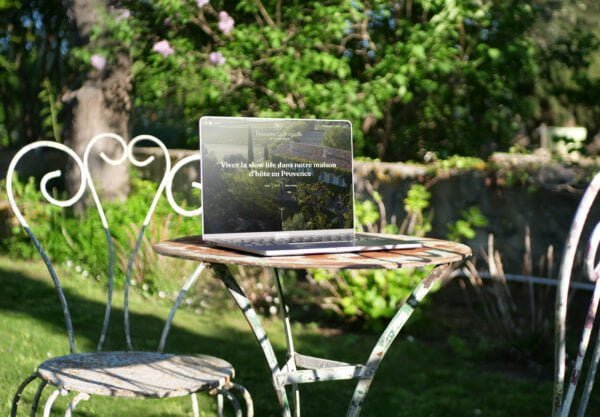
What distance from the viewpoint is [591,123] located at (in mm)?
7562

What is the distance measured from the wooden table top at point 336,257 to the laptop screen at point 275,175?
0.14m

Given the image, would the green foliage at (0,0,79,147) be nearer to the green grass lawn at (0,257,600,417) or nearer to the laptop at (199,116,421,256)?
the green grass lawn at (0,257,600,417)

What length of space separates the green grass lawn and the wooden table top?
5.83 ft

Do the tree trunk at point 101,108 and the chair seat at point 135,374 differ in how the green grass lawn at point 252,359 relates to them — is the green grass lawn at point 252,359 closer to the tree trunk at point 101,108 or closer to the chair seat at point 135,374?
the tree trunk at point 101,108

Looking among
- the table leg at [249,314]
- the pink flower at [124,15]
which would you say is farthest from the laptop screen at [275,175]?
the pink flower at [124,15]

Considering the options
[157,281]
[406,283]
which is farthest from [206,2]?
[406,283]

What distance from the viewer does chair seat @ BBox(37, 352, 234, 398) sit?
7.94 ft

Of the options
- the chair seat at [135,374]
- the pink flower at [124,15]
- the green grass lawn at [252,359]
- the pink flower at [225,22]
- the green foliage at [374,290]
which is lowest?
the green grass lawn at [252,359]

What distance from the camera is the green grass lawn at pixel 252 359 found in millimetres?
4258

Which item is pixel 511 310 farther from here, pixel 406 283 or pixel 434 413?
pixel 434 413

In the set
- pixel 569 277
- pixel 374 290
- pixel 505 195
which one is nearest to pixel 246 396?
pixel 569 277

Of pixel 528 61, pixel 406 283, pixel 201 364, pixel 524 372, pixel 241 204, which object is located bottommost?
pixel 524 372

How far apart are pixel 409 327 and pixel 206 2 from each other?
2.85 meters

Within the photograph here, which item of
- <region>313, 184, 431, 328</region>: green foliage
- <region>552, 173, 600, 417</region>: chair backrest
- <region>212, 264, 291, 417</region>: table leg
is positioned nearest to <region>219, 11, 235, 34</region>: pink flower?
<region>313, 184, 431, 328</region>: green foliage
